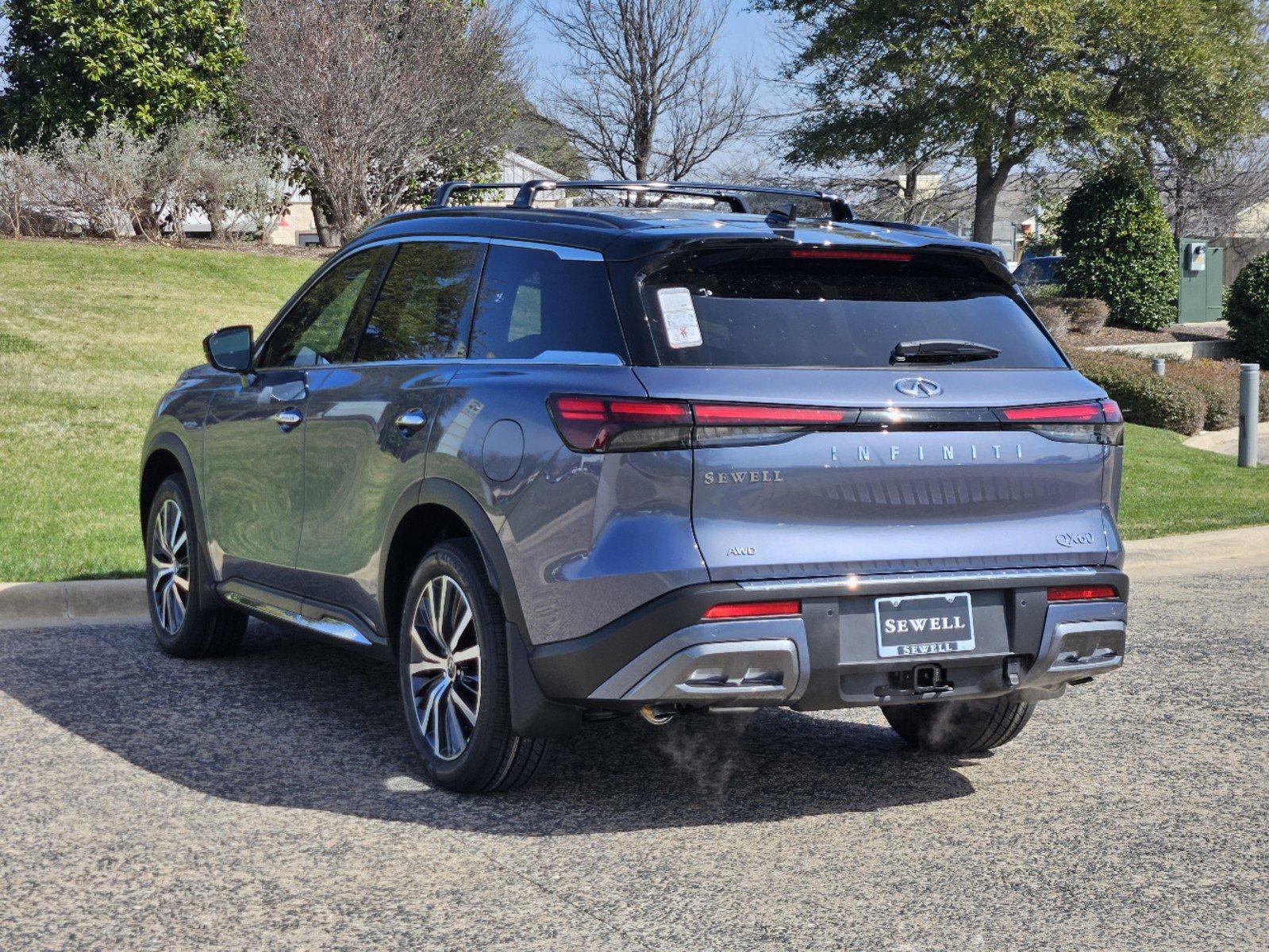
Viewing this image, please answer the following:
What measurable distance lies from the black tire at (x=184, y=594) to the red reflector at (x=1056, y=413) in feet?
12.1

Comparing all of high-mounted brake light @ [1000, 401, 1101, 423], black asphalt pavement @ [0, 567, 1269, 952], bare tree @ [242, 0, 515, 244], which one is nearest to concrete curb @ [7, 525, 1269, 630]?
black asphalt pavement @ [0, 567, 1269, 952]

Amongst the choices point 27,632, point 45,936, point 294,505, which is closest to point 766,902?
point 45,936

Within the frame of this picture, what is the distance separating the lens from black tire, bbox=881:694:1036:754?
5.58 metres

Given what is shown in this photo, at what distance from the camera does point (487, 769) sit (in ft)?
16.3

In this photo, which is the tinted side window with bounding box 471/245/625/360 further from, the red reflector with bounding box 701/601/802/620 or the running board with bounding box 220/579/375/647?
the running board with bounding box 220/579/375/647

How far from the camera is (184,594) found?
718cm

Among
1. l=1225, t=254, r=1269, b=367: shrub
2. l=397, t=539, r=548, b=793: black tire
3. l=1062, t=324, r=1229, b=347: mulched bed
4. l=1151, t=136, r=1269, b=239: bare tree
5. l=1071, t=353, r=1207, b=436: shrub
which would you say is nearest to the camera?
l=397, t=539, r=548, b=793: black tire

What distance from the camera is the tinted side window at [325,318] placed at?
6121mm

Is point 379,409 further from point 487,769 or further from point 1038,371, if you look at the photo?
point 1038,371

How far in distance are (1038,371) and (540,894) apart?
220cm

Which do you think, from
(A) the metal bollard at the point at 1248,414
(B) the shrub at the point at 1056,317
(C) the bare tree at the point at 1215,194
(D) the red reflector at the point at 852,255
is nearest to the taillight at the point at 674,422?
(D) the red reflector at the point at 852,255

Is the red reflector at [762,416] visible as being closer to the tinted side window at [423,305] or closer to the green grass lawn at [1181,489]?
the tinted side window at [423,305]

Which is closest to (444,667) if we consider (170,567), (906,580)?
(906,580)

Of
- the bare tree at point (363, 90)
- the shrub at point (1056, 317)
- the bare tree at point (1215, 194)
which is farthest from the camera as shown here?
the bare tree at point (1215, 194)
